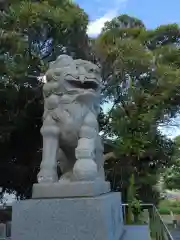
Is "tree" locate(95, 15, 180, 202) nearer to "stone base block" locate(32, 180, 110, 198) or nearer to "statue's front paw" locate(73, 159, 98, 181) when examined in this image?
"statue's front paw" locate(73, 159, 98, 181)

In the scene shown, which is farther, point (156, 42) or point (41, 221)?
point (156, 42)

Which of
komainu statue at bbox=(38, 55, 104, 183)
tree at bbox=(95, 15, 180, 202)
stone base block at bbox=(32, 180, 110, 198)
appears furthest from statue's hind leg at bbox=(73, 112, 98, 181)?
tree at bbox=(95, 15, 180, 202)

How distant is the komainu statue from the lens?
299cm

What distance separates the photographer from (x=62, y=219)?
101 inches

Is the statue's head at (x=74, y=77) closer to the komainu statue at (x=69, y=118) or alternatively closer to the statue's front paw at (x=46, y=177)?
the komainu statue at (x=69, y=118)

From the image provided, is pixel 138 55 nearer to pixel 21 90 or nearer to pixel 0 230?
pixel 21 90

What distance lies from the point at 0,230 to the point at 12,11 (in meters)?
5.54

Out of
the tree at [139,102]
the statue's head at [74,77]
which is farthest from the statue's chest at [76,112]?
the tree at [139,102]

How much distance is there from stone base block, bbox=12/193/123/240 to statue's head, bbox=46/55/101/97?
43.3 inches

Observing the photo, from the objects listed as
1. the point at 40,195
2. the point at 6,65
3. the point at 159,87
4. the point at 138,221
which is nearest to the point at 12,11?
the point at 6,65

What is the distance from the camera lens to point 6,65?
26.8 feet

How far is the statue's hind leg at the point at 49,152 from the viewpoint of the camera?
9.56 ft

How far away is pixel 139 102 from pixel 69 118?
7.44 meters

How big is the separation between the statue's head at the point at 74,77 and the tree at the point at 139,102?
6531mm
